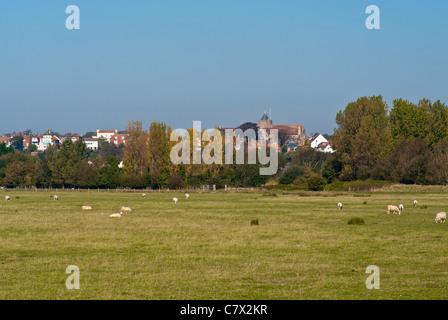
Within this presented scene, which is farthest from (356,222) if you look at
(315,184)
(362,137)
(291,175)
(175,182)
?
(291,175)

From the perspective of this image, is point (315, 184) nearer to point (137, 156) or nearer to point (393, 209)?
point (137, 156)

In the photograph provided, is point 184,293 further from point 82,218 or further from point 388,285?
point 82,218

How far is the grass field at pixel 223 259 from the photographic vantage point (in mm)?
16812

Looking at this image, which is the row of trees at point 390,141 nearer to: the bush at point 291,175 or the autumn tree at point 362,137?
the autumn tree at point 362,137

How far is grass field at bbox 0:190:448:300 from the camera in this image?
55.2ft

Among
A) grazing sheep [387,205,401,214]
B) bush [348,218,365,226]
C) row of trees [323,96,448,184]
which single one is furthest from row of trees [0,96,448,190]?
bush [348,218,365,226]

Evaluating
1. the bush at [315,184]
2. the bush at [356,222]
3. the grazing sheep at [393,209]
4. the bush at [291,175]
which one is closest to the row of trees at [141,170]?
the bush at [291,175]

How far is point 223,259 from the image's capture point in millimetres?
22141

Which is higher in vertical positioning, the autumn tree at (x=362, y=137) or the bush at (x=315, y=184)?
the autumn tree at (x=362, y=137)

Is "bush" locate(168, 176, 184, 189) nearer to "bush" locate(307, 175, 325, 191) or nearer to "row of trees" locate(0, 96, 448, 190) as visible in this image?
"row of trees" locate(0, 96, 448, 190)

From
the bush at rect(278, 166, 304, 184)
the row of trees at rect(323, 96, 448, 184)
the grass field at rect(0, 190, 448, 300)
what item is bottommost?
the grass field at rect(0, 190, 448, 300)

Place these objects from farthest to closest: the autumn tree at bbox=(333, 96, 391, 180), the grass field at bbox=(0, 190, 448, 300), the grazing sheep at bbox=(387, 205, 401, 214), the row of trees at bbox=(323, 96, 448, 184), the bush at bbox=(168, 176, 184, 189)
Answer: the bush at bbox=(168, 176, 184, 189) < the autumn tree at bbox=(333, 96, 391, 180) < the row of trees at bbox=(323, 96, 448, 184) < the grazing sheep at bbox=(387, 205, 401, 214) < the grass field at bbox=(0, 190, 448, 300)

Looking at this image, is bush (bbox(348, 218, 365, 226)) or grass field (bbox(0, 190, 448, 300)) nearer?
grass field (bbox(0, 190, 448, 300))

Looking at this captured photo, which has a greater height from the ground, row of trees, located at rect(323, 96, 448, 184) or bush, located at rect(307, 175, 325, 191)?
row of trees, located at rect(323, 96, 448, 184)
